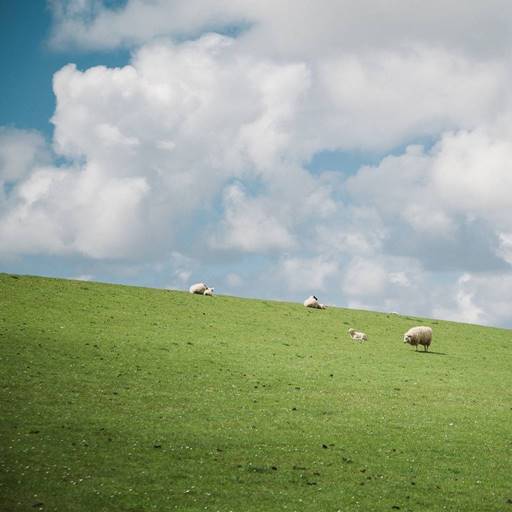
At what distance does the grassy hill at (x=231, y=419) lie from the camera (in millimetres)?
16969

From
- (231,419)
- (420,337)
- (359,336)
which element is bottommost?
(231,419)

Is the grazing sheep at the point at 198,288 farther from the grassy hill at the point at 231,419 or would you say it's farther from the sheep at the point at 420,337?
the sheep at the point at 420,337

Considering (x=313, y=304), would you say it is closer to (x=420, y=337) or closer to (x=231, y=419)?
(x=420, y=337)

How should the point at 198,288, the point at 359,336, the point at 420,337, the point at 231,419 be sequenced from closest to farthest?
the point at 231,419 → the point at 420,337 → the point at 359,336 → the point at 198,288

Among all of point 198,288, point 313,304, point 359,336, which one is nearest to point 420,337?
point 359,336

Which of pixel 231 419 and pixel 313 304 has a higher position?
pixel 313 304

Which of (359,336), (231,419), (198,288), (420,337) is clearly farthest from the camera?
(198,288)

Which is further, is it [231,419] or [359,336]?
[359,336]

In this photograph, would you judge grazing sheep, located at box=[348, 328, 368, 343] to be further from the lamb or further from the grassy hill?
the lamb

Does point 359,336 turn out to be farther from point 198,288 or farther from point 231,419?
point 231,419

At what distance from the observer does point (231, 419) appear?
23.5 m

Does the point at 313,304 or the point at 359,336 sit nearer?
the point at 359,336

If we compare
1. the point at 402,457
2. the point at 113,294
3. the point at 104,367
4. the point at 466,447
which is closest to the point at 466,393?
the point at 466,447

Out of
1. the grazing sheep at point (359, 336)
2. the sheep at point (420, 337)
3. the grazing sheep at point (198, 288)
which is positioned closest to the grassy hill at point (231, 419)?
the grazing sheep at point (359, 336)
